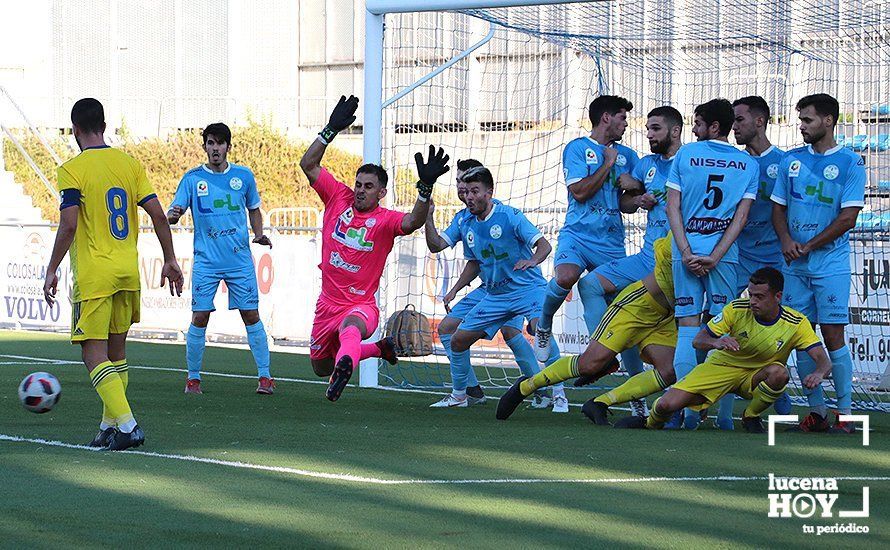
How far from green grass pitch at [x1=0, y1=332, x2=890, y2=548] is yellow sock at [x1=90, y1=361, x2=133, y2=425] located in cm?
26

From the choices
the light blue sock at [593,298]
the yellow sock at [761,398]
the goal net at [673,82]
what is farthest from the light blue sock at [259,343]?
the yellow sock at [761,398]

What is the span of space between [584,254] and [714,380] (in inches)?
70.0

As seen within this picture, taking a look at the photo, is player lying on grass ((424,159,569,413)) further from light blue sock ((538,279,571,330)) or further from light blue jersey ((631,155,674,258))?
light blue jersey ((631,155,674,258))

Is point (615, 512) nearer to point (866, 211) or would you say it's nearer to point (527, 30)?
point (527, 30)

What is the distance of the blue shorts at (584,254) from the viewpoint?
9.95m

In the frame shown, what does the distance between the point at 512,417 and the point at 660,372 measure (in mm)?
1252

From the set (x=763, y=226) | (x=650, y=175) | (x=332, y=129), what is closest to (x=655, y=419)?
(x=763, y=226)

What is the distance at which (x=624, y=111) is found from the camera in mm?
9781

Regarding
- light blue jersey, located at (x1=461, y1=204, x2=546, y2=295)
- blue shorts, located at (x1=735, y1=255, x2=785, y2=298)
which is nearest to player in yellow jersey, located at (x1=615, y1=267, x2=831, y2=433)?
blue shorts, located at (x1=735, y1=255, x2=785, y2=298)

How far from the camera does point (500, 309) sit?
10.3 metres

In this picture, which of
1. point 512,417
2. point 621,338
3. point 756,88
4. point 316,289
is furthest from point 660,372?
point 756,88

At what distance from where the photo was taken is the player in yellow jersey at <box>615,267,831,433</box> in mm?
8297

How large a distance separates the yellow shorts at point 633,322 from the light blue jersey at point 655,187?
65cm

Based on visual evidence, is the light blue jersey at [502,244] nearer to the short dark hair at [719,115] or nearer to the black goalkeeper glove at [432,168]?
the black goalkeeper glove at [432,168]
